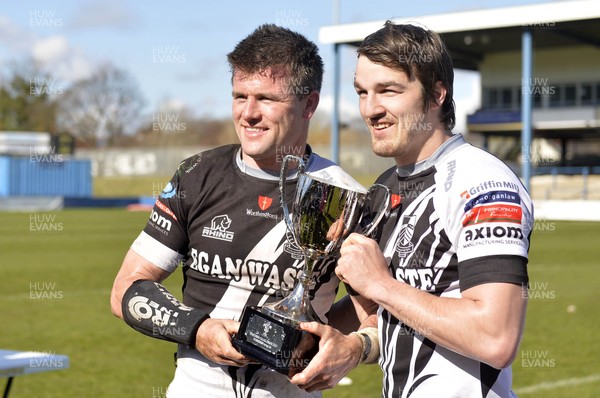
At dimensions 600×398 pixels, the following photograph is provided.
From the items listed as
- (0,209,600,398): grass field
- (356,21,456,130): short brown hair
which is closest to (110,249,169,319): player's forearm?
(356,21,456,130): short brown hair

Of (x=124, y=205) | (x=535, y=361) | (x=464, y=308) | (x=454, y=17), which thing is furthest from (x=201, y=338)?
(x=124, y=205)

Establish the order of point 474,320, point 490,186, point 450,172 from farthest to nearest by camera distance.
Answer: point 450,172
point 490,186
point 474,320

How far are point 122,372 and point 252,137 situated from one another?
5.10m

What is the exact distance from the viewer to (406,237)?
258 centimetres

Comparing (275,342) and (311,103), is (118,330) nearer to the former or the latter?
(311,103)

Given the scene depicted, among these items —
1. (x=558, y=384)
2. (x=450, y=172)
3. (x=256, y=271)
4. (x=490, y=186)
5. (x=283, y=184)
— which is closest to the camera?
(x=490, y=186)

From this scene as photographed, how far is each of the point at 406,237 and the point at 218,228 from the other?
75cm

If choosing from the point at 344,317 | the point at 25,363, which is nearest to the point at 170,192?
the point at 344,317

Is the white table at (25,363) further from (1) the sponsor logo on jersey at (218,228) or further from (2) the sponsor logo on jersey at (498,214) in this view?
(2) the sponsor logo on jersey at (498,214)

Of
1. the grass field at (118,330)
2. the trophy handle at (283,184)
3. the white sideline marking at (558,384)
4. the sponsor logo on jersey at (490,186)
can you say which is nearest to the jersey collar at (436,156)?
the sponsor logo on jersey at (490,186)

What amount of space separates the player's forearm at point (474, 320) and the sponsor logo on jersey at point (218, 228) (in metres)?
0.86

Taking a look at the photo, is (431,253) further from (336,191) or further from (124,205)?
(124,205)

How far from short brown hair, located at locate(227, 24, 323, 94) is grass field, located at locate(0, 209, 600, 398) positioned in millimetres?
4039

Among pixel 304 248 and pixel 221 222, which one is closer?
pixel 304 248
